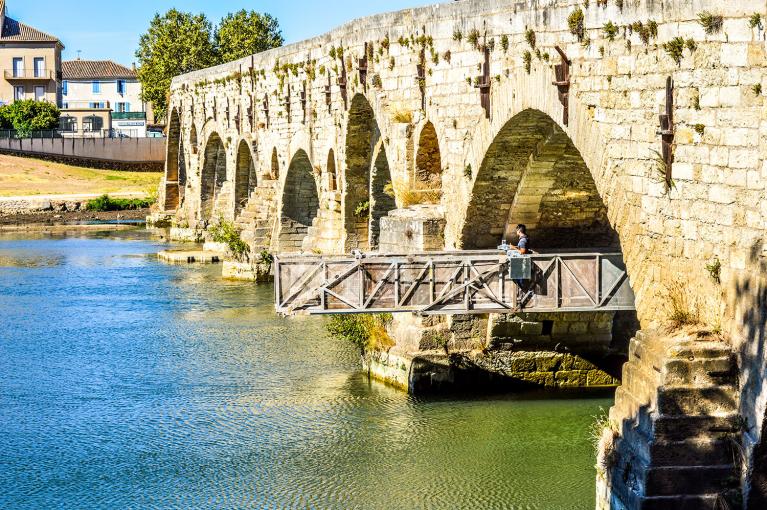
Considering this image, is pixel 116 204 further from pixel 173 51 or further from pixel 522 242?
pixel 522 242

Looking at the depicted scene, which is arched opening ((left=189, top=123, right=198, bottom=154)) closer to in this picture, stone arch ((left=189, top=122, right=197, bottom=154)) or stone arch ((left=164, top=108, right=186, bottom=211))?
stone arch ((left=189, top=122, right=197, bottom=154))

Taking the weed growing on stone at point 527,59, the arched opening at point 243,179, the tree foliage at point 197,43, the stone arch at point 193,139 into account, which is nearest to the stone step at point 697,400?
the weed growing on stone at point 527,59

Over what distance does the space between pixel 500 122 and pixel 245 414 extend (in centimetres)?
454

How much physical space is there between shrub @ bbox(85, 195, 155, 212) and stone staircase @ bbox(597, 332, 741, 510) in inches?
1586

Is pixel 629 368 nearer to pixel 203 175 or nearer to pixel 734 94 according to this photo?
pixel 734 94

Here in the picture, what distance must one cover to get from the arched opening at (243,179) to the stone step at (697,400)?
25.2 m

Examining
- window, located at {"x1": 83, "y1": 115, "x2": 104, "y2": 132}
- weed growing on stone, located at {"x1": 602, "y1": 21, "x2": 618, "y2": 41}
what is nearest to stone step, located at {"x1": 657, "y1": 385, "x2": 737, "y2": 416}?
weed growing on stone, located at {"x1": 602, "y1": 21, "x2": 618, "y2": 41}

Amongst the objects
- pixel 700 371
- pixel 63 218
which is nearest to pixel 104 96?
pixel 63 218

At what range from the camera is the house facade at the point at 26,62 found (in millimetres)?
66875

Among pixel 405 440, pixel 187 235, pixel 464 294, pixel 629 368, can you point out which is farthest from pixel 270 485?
pixel 187 235

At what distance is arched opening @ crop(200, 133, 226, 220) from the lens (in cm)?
4000

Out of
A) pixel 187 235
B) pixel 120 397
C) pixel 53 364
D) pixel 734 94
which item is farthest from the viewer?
pixel 187 235

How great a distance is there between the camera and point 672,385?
9219 mm

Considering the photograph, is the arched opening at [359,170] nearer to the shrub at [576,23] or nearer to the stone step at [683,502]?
the shrub at [576,23]
